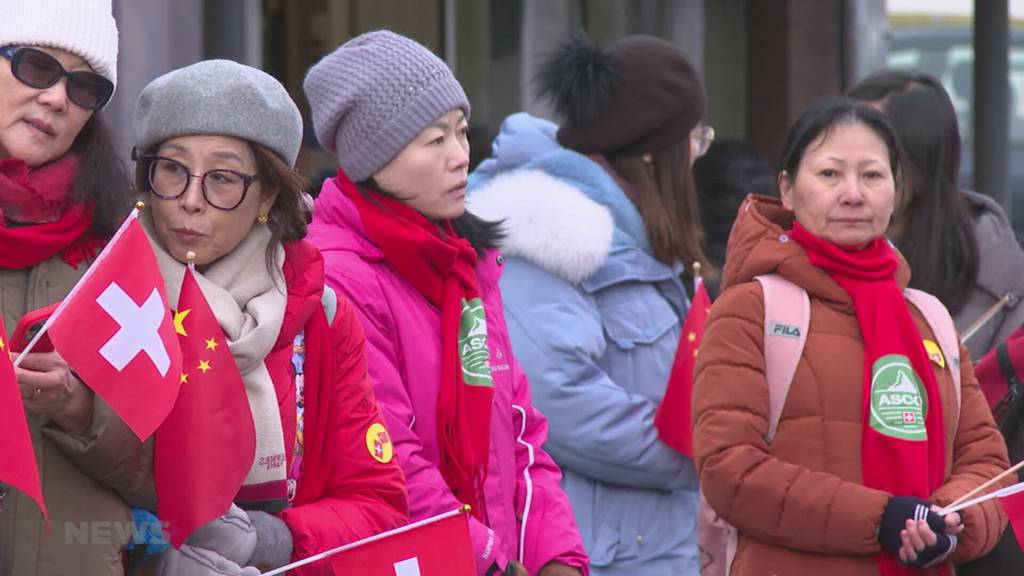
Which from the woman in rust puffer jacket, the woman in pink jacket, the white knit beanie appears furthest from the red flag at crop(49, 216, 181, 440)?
the woman in rust puffer jacket

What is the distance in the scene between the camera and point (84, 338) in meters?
3.10

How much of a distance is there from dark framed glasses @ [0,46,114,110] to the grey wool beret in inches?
7.4

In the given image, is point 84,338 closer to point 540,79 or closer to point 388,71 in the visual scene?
point 388,71

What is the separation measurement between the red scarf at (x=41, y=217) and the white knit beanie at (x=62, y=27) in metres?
0.21

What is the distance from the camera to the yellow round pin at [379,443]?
370 centimetres

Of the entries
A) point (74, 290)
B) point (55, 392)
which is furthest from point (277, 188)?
point (55, 392)

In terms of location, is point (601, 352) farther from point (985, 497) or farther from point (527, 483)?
point (985, 497)

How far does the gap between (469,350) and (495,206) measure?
131cm

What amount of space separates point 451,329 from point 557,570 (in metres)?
0.63

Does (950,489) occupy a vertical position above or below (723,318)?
below

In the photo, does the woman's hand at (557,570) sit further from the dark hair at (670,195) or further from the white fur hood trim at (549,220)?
the dark hair at (670,195)

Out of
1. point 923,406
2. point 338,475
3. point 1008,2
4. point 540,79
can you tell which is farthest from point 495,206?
point 1008,2

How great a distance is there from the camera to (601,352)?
208 inches

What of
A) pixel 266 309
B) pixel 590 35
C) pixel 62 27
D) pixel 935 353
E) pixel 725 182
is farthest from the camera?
pixel 590 35
